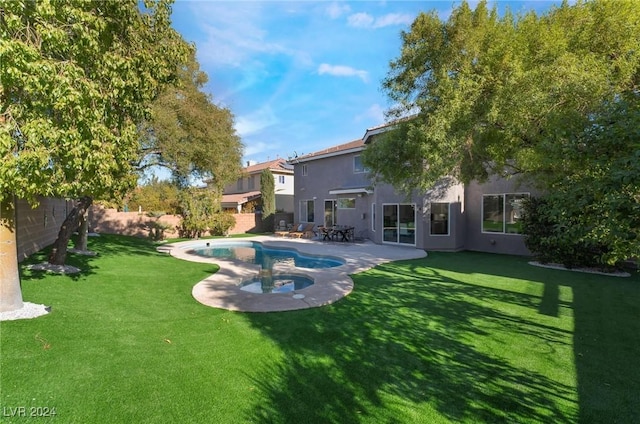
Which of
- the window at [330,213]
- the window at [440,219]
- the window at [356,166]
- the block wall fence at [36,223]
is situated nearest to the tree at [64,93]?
the block wall fence at [36,223]

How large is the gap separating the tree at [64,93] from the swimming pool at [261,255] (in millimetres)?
9484

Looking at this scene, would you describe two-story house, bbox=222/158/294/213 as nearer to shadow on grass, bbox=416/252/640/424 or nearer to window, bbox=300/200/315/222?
window, bbox=300/200/315/222

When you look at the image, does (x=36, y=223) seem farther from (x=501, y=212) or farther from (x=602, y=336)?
(x=501, y=212)

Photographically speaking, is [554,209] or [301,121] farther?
[301,121]

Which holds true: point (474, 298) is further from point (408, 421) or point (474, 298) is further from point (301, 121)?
point (301, 121)

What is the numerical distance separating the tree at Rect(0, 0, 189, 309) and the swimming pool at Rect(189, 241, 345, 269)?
948 cm

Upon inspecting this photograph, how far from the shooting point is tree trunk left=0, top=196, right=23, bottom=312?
6023 mm

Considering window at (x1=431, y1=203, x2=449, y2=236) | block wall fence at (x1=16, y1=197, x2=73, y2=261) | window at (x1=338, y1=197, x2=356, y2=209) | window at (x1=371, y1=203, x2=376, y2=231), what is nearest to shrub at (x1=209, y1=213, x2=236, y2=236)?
window at (x1=338, y1=197, x2=356, y2=209)

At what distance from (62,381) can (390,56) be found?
38.2ft

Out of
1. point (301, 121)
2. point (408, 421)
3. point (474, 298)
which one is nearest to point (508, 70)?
point (474, 298)

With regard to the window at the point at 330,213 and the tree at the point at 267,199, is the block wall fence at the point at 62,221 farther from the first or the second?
the window at the point at 330,213

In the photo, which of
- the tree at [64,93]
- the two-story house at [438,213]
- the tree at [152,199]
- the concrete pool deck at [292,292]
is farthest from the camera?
the tree at [152,199]

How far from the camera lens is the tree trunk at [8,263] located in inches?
237

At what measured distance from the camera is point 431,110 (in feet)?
32.0
